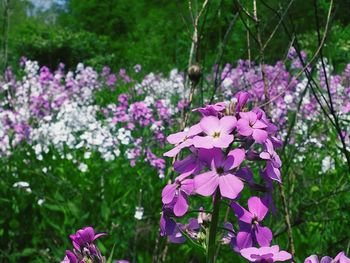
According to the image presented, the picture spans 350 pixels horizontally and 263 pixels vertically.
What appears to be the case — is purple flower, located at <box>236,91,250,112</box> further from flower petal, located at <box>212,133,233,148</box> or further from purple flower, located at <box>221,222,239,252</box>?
purple flower, located at <box>221,222,239,252</box>

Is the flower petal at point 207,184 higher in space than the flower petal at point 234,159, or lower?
lower

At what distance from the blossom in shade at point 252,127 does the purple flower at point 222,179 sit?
0.04m

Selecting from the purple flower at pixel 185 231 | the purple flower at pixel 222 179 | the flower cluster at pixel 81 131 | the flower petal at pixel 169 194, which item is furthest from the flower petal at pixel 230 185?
the flower cluster at pixel 81 131

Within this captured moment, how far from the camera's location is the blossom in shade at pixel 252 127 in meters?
1.05

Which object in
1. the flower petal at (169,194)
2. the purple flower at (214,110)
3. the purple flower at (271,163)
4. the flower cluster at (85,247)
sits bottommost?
the flower cluster at (85,247)

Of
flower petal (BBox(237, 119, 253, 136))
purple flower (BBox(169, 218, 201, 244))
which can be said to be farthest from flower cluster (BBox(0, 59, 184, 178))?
flower petal (BBox(237, 119, 253, 136))

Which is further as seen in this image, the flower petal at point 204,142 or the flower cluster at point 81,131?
the flower cluster at point 81,131

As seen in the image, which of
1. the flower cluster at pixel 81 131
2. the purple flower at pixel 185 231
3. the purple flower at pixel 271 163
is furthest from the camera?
the flower cluster at pixel 81 131

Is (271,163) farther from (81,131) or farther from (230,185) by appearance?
(81,131)

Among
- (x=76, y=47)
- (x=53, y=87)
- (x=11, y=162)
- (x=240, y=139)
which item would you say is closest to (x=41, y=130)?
(x=11, y=162)

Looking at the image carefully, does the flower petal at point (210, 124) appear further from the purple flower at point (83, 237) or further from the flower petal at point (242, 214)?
the purple flower at point (83, 237)

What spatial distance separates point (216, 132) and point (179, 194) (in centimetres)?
14

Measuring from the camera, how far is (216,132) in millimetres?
1055

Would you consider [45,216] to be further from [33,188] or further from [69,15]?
[69,15]
